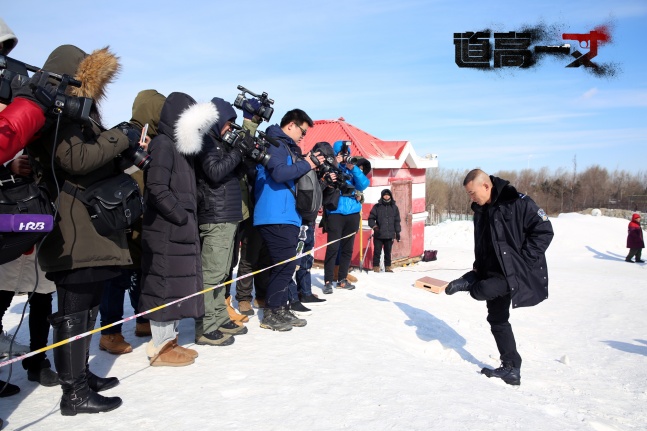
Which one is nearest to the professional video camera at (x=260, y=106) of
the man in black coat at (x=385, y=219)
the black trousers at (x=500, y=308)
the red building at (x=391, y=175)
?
the black trousers at (x=500, y=308)

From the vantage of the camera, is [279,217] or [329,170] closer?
[279,217]

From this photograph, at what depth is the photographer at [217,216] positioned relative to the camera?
4156 millimetres

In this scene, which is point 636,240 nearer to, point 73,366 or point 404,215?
point 404,215

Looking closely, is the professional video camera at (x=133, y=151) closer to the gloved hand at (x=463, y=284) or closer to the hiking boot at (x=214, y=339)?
the hiking boot at (x=214, y=339)

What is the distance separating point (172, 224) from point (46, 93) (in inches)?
55.1

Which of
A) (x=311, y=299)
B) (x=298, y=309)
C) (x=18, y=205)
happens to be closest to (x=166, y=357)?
(x=18, y=205)

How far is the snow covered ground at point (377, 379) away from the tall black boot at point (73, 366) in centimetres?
7

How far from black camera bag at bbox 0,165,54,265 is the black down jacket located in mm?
1580

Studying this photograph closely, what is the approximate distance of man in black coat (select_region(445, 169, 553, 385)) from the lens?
404 cm

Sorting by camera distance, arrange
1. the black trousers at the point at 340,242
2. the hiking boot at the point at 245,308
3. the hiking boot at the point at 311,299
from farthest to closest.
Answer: the black trousers at the point at 340,242, the hiking boot at the point at 311,299, the hiking boot at the point at 245,308

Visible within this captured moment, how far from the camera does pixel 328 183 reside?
20.8 ft

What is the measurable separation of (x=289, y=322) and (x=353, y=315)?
1.10 meters

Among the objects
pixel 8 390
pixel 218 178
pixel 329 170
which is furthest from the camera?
pixel 329 170

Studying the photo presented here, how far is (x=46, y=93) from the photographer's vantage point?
2396mm
